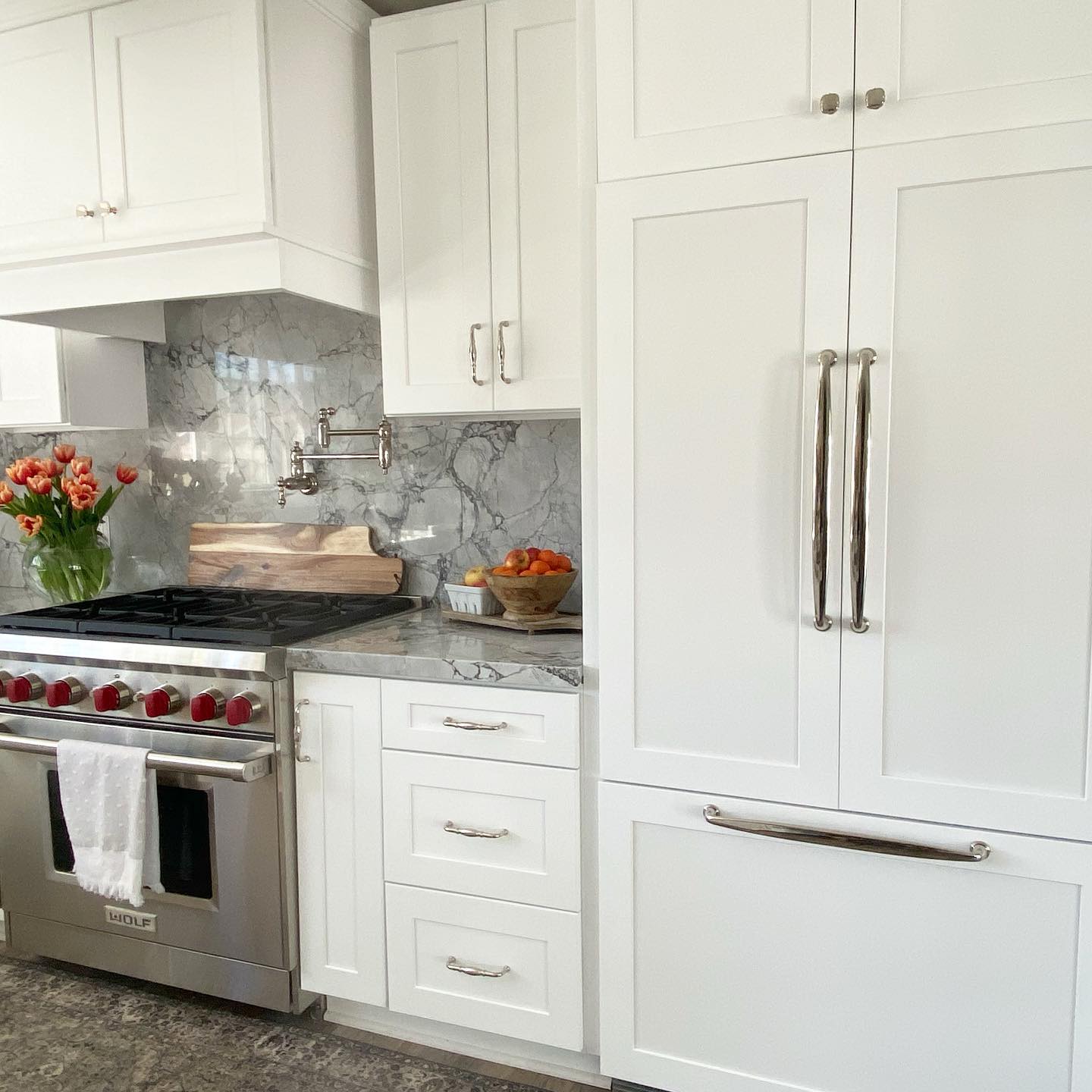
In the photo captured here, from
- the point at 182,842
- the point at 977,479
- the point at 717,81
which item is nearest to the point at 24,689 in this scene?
the point at 182,842

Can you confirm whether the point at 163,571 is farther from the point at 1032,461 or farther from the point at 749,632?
the point at 1032,461

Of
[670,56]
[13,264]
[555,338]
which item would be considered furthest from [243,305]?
[670,56]

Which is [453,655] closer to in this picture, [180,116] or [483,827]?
[483,827]

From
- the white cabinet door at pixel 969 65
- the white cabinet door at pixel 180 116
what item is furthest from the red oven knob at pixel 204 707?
the white cabinet door at pixel 969 65

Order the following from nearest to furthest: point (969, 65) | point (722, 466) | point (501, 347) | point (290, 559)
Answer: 1. point (969, 65)
2. point (722, 466)
3. point (501, 347)
4. point (290, 559)

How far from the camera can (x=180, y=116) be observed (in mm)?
2148

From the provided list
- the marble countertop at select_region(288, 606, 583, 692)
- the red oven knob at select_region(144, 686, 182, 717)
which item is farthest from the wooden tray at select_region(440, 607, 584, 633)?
the red oven knob at select_region(144, 686, 182, 717)

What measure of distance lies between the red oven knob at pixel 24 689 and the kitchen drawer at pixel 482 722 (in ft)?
3.03

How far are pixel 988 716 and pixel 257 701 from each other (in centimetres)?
148

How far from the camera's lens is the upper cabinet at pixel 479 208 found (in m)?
2.12

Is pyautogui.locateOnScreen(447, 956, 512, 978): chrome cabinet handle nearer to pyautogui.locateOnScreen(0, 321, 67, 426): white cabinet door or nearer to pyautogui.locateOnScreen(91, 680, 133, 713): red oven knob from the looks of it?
pyautogui.locateOnScreen(91, 680, 133, 713): red oven knob

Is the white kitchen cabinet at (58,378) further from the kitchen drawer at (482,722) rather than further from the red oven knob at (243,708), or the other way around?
the kitchen drawer at (482,722)

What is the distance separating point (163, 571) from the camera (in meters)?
3.05

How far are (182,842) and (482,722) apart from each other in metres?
0.84
